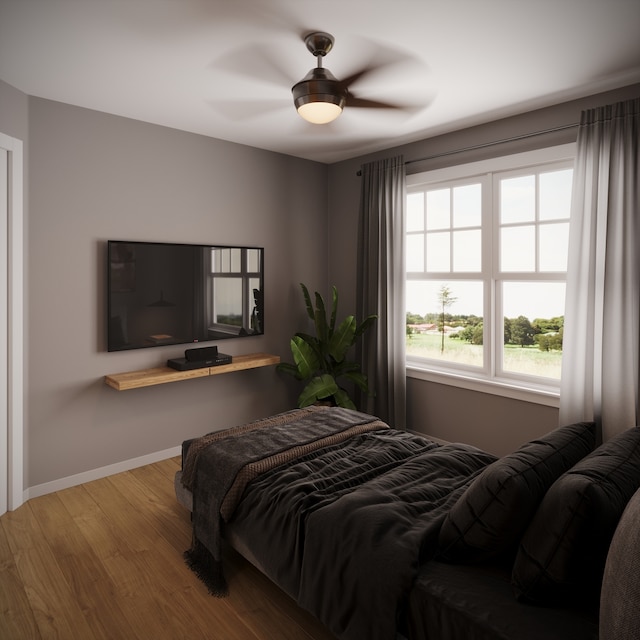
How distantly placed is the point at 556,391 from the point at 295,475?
7.07 feet

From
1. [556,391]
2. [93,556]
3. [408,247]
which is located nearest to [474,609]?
[93,556]

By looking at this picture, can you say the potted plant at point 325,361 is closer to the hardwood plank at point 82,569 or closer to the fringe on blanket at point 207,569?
the fringe on blanket at point 207,569

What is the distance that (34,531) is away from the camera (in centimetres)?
276

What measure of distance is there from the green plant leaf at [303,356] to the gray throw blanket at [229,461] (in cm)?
118

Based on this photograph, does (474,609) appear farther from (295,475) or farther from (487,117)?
(487,117)

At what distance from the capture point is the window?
11.4 feet

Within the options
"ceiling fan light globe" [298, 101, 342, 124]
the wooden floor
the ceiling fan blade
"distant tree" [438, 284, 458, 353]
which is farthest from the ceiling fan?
the wooden floor

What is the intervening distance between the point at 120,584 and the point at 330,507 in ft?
3.92

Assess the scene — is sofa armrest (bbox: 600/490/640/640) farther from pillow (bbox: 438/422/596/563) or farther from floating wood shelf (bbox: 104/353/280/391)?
floating wood shelf (bbox: 104/353/280/391)

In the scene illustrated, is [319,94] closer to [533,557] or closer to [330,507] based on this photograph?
[330,507]

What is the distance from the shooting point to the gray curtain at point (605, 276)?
114 inches

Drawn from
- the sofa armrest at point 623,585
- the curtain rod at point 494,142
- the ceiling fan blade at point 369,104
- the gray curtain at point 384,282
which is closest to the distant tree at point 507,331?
the gray curtain at point 384,282

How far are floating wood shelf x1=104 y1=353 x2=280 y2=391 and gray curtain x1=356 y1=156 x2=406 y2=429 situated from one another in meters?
1.04

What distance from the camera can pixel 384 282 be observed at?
Result: 4293 mm
